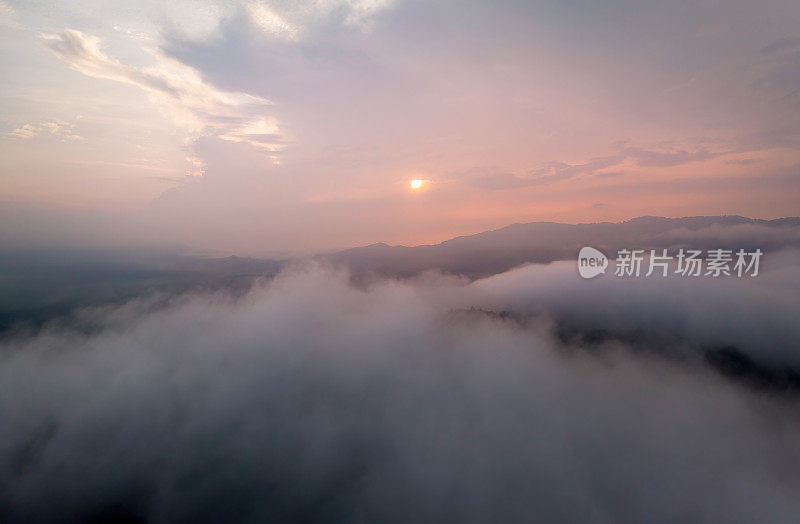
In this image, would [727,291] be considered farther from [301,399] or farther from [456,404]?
[301,399]

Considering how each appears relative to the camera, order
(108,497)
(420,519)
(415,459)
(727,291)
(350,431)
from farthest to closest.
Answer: (727,291) < (350,431) < (108,497) < (415,459) < (420,519)

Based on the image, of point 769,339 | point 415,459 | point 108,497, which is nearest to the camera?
point 415,459

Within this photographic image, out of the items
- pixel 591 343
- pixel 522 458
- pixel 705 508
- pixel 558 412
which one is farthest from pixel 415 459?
pixel 591 343

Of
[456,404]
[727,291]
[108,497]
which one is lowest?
[108,497]

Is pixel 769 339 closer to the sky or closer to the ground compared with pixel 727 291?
closer to the ground

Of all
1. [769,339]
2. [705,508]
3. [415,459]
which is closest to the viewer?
[705,508]

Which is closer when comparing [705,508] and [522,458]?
[705,508]

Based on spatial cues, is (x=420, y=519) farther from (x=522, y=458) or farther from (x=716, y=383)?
(x=716, y=383)

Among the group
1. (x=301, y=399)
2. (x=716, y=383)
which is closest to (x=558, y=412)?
(x=716, y=383)

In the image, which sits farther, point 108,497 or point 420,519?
point 108,497
